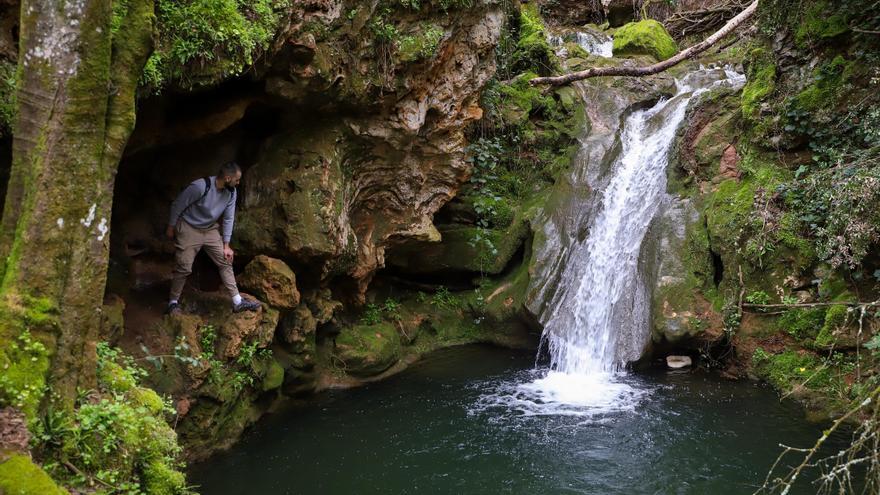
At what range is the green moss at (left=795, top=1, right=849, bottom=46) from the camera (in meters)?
9.25

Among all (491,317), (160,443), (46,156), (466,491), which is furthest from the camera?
(491,317)

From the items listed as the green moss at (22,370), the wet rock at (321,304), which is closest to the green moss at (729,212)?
the wet rock at (321,304)

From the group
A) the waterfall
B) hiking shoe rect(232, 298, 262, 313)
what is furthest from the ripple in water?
hiking shoe rect(232, 298, 262, 313)

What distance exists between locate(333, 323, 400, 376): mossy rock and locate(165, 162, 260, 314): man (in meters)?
2.76

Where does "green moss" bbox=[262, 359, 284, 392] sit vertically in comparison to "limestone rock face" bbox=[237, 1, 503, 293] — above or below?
below

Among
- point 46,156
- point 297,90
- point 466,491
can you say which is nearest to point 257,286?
point 297,90

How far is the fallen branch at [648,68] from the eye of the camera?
518 inches

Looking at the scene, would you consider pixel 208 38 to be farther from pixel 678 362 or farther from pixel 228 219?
pixel 678 362

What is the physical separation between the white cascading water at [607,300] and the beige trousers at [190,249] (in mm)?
3990

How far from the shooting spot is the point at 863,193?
25.1 feet

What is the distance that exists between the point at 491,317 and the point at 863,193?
19.3 feet

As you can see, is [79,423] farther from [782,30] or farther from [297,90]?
[782,30]

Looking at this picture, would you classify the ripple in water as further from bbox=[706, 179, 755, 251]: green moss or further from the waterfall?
bbox=[706, 179, 755, 251]: green moss

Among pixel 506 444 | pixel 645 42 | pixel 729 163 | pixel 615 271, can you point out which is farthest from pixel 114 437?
pixel 645 42
